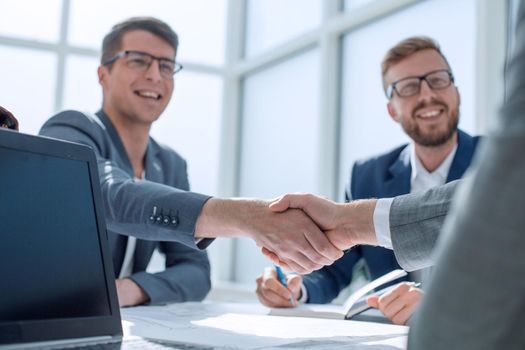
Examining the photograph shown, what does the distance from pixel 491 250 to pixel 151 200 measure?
1099 millimetres

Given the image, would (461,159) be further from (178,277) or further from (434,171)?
(178,277)

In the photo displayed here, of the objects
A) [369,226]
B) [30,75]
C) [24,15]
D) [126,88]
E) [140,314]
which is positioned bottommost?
[140,314]

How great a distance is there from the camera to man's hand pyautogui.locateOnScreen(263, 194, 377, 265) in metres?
1.30

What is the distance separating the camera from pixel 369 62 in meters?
3.48

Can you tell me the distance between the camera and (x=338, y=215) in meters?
1.36

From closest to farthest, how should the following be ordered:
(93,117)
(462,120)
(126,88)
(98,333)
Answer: (98,333)
(93,117)
(126,88)
(462,120)

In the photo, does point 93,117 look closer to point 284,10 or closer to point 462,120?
point 462,120

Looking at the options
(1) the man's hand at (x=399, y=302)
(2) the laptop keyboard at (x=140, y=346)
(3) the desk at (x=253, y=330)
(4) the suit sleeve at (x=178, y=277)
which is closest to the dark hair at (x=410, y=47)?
(4) the suit sleeve at (x=178, y=277)

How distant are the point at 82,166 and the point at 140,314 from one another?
443 mm

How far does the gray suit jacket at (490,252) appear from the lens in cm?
40

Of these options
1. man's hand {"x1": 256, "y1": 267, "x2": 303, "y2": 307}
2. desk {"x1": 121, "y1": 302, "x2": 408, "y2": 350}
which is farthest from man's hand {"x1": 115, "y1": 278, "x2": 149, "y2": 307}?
man's hand {"x1": 256, "y1": 267, "x2": 303, "y2": 307}

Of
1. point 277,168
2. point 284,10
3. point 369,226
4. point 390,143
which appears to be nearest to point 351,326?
point 369,226

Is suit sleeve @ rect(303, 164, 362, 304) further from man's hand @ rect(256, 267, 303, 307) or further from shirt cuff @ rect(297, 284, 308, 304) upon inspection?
man's hand @ rect(256, 267, 303, 307)

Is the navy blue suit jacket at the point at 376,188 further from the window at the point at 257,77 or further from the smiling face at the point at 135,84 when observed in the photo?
the smiling face at the point at 135,84
